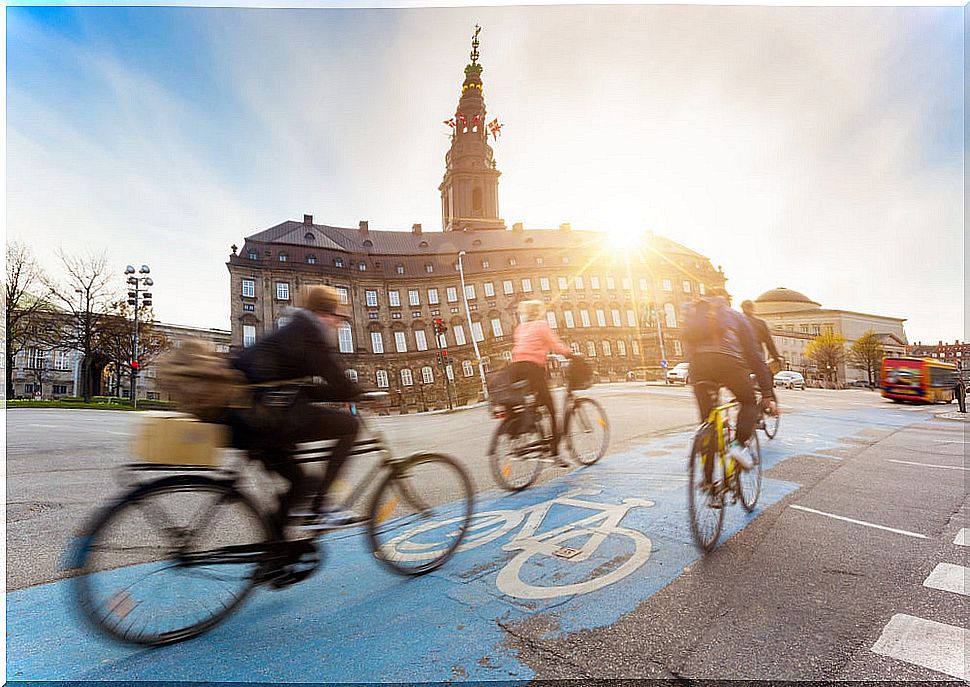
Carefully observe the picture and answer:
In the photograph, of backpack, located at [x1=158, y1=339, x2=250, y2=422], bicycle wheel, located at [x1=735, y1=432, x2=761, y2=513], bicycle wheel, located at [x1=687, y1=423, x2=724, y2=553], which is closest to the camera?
backpack, located at [x1=158, y1=339, x2=250, y2=422]

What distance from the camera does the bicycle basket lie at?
201 centimetres

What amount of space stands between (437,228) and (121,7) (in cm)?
139

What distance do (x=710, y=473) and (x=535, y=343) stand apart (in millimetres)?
1363

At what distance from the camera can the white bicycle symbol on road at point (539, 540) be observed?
1.86 meters

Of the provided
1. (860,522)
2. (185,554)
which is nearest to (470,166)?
(185,554)

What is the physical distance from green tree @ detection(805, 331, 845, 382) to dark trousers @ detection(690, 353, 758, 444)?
33cm

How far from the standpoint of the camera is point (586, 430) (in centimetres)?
247

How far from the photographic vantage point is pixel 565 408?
2.56 meters

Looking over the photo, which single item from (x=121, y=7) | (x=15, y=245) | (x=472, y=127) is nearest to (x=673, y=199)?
(x=472, y=127)

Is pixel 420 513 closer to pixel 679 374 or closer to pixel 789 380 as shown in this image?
pixel 679 374

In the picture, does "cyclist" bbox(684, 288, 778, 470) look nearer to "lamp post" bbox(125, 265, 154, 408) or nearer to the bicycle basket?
the bicycle basket

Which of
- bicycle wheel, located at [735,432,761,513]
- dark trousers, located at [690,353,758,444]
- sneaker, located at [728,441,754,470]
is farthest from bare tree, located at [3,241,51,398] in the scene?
bicycle wheel, located at [735,432,761,513]

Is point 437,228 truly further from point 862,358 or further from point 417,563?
point 862,358

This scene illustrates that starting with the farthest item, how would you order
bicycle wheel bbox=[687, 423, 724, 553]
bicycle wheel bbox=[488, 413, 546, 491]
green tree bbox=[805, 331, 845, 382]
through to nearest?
bicycle wheel bbox=[488, 413, 546, 491]
bicycle wheel bbox=[687, 423, 724, 553]
green tree bbox=[805, 331, 845, 382]
